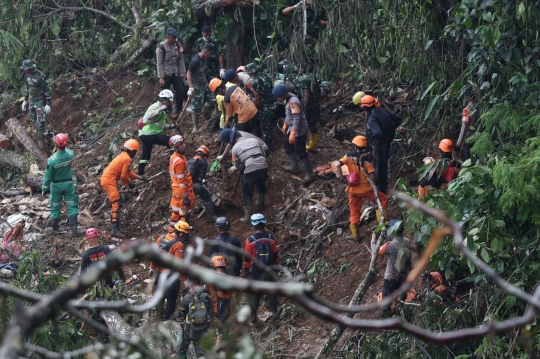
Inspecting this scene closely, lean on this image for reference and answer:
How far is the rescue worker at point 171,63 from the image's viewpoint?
574 inches

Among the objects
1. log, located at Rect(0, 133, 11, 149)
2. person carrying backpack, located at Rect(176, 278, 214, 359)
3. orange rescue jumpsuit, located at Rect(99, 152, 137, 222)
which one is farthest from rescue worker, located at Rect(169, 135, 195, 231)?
log, located at Rect(0, 133, 11, 149)

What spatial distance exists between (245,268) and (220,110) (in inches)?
145

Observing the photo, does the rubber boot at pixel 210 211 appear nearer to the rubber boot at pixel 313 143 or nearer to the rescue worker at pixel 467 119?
the rubber boot at pixel 313 143

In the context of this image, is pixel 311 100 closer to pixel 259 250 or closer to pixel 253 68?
pixel 253 68

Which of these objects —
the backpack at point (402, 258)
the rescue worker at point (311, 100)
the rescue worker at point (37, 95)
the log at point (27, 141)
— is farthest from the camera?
the log at point (27, 141)

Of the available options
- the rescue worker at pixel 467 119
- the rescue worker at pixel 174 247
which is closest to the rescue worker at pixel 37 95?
the rescue worker at pixel 174 247

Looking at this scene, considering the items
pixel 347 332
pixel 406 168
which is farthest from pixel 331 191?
pixel 347 332

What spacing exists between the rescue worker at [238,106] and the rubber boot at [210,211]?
1355 mm

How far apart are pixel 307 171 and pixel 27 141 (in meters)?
6.16

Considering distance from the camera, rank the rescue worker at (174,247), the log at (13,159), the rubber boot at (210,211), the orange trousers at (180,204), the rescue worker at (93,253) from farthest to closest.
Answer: the log at (13,159)
the rubber boot at (210,211)
the orange trousers at (180,204)
the rescue worker at (174,247)
the rescue worker at (93,253)

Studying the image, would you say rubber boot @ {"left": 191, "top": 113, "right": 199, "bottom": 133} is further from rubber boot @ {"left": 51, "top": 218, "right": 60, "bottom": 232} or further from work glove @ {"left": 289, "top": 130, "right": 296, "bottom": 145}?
rubber boot @ {"left": 51, "top": 218, "right": 60, "bottom": 232}

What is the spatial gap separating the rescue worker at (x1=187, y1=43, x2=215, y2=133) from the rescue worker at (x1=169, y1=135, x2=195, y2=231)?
7.69ft

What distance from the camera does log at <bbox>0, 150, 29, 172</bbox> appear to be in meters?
15.7

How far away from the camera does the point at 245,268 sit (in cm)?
1098
